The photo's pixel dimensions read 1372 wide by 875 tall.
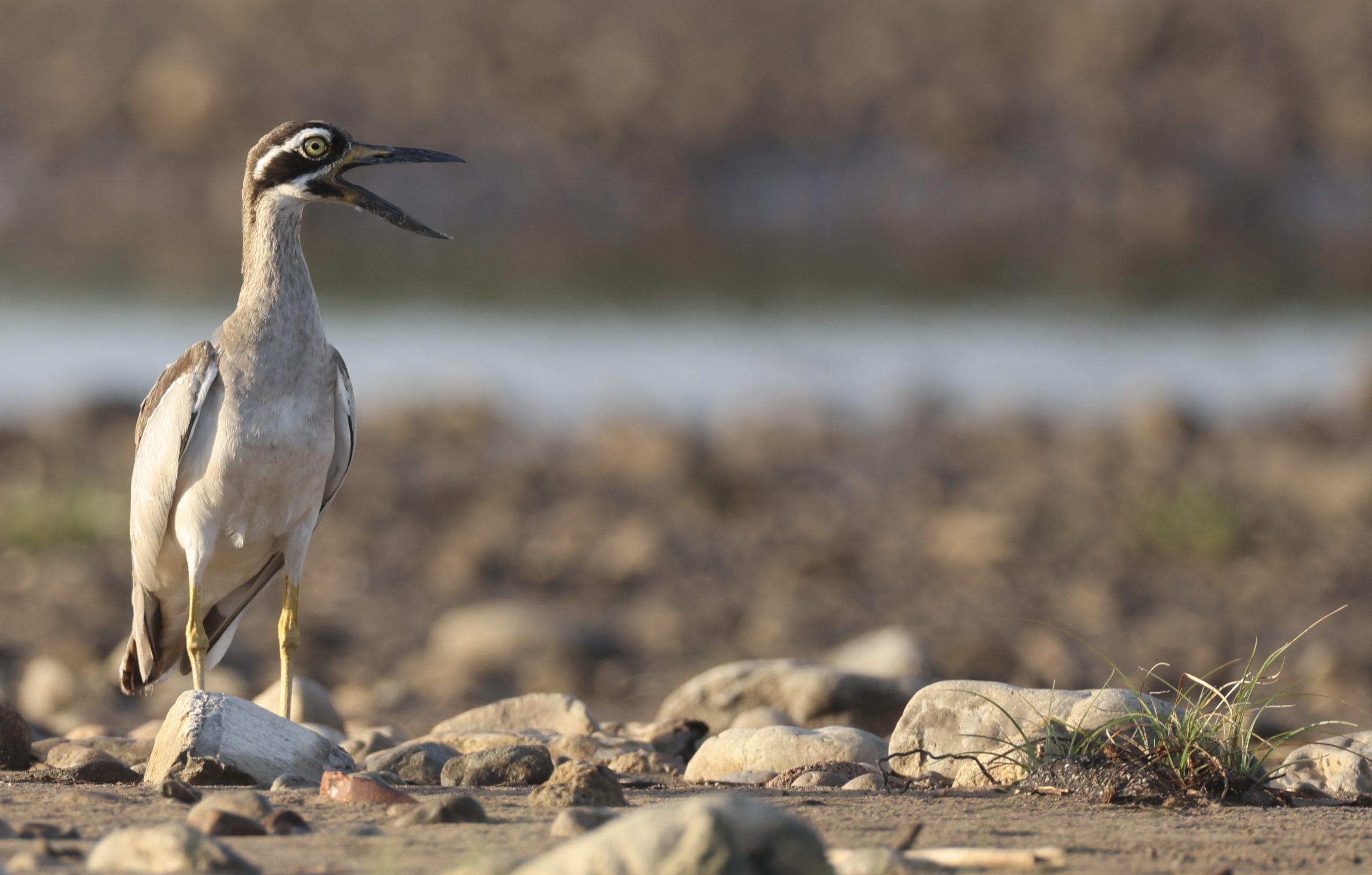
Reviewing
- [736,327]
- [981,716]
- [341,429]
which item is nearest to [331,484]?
[341,429]

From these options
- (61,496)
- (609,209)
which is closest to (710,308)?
(609,209)

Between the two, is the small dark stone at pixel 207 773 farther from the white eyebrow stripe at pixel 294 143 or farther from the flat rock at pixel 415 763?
the white eyebrow stripe at pixel 294 143

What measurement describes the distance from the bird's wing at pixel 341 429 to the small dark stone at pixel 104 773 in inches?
52.5

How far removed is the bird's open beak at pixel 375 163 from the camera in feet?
19.2

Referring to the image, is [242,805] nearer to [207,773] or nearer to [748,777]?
[207,773]

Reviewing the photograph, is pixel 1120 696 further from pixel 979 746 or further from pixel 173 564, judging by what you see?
pixel 173 564

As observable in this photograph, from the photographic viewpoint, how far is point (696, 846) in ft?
10.4

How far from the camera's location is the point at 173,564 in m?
6.12

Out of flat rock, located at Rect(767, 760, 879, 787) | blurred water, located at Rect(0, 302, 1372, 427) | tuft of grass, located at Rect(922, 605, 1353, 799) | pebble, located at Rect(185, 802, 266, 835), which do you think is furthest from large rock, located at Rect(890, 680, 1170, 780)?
blurred water, located at Rect(0, 302, 1372, 427)

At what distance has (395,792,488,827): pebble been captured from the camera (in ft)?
13.2

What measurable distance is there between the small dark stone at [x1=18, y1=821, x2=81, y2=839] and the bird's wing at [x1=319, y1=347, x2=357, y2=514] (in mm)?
2181

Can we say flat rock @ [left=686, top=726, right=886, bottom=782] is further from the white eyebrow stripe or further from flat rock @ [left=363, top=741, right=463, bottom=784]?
the white eyebrow stripe

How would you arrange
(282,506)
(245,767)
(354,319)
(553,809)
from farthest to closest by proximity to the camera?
1. (354,319)
2. (282,506)
3. (245,767)
4. (553,809)

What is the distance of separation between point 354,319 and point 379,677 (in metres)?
10.3
